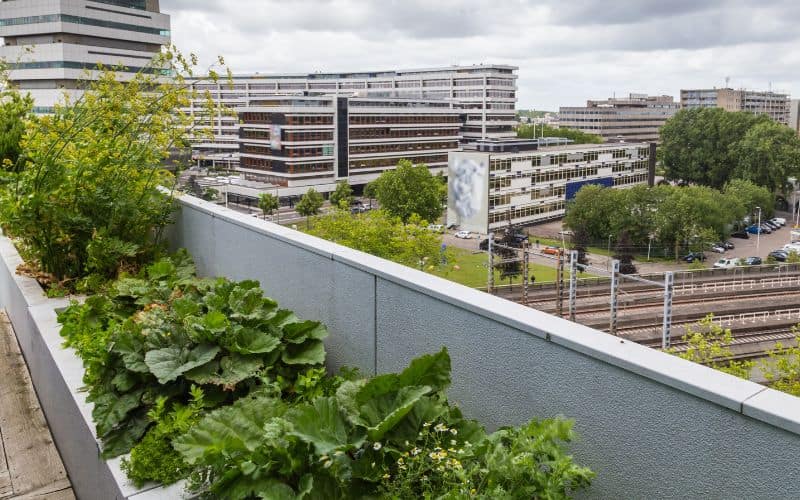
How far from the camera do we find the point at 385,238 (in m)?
33.2

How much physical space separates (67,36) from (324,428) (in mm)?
65602

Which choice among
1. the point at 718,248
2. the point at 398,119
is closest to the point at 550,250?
the point at 718,248

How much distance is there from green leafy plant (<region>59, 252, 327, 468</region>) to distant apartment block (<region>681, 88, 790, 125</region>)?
123 metres

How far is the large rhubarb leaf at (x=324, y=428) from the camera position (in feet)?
6.12

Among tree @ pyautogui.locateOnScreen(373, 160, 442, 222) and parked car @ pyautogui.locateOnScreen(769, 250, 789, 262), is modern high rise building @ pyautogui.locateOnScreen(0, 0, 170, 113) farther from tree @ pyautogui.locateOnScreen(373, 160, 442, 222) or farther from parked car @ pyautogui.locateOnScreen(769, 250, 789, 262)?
parked car @ pyautogui.locateOnScreen(769, 250, 789, 262)

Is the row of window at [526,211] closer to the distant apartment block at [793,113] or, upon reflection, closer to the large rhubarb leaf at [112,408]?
the large rhubarb leaf at [112,408]

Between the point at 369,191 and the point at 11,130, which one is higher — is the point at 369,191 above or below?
below

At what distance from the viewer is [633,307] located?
41156 millimetres

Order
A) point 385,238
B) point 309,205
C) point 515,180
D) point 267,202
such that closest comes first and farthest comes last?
point 385,238, point 267,202, point 309,205, point 515,180

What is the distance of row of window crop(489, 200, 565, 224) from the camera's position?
55125 mm

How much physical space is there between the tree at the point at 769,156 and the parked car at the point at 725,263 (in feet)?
72.8

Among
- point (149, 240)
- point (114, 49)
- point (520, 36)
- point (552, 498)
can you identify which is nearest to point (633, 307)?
point (149, 240)

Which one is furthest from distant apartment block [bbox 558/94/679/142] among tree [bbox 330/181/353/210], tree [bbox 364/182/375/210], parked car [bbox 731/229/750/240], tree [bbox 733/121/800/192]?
tree [bbox 330/181/353/210]

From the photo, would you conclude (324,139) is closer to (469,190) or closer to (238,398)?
(469,190)
